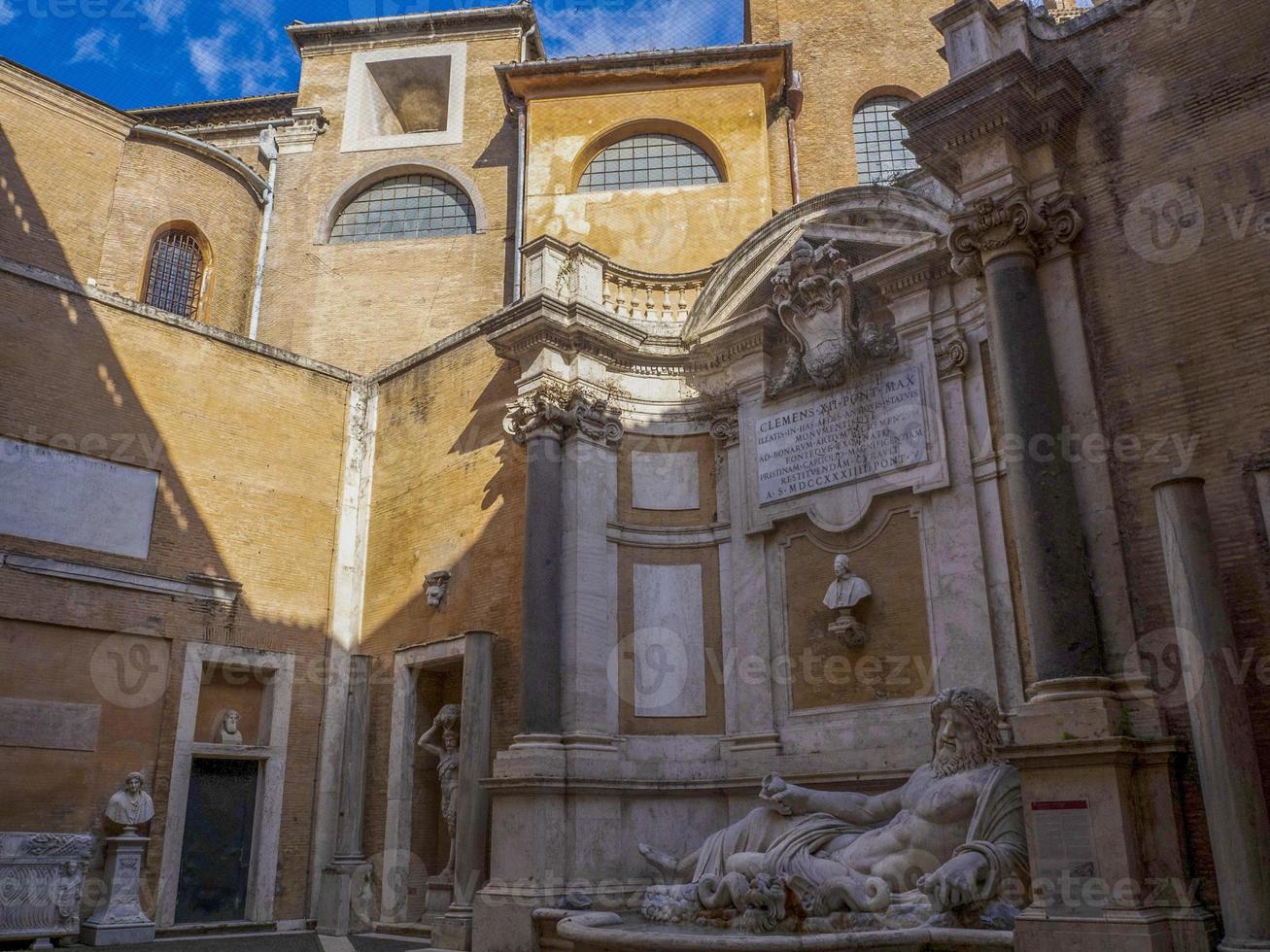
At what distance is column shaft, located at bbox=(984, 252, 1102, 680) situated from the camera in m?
7.44

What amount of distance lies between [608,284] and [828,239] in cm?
281

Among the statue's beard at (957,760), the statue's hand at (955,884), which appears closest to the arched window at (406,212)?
the statue's beard at (957,760)

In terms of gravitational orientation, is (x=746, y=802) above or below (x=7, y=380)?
below

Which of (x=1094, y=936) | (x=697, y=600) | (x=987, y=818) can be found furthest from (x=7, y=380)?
(x=1094, y=936)

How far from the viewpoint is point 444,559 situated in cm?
1316

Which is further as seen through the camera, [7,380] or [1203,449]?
[7,380]

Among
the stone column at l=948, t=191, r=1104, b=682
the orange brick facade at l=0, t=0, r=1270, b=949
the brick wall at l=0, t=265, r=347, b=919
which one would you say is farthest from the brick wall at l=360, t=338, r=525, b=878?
the stone column at l=948, t=191, r=1104, b=682

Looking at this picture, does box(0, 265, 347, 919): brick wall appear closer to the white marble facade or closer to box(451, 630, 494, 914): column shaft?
box(451, 630, 494, 914): column shaft

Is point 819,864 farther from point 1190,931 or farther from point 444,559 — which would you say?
point 444,559

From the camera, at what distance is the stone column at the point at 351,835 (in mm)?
12500

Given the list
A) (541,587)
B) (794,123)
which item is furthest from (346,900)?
(794,123)

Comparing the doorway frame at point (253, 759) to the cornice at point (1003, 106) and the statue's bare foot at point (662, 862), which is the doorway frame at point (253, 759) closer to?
the statue's bare foot at point (662, 862)

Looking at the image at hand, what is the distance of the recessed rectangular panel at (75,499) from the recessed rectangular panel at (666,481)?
5891 millimetres

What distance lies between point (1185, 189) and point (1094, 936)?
5.42m
